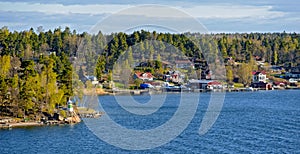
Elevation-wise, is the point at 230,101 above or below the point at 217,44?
below

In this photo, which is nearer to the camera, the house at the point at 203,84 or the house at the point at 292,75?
the house at the point at 203,84

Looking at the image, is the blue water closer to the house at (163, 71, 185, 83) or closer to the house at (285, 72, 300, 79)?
the house at (163, 71, 185, 83)

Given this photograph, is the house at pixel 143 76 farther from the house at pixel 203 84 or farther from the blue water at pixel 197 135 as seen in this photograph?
the blue water at pixel 197 135

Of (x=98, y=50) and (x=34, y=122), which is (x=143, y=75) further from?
(x=34, y=122)

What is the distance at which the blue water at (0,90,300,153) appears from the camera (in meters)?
18.3

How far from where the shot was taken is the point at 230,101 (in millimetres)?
35438

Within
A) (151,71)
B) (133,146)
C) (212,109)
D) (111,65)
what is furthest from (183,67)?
(133,146)

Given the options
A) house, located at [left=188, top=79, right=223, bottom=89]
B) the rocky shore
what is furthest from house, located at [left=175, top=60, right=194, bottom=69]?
the rocky shore

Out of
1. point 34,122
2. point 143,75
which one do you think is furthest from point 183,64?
point 34,122

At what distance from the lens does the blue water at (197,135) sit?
60.1 feet

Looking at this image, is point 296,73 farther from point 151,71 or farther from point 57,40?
point 57,40

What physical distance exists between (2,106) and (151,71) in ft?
75.2

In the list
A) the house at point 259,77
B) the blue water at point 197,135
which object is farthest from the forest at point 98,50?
the blue water at point 197,135

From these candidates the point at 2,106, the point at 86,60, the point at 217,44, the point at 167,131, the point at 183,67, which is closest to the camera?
the point at 167,131
